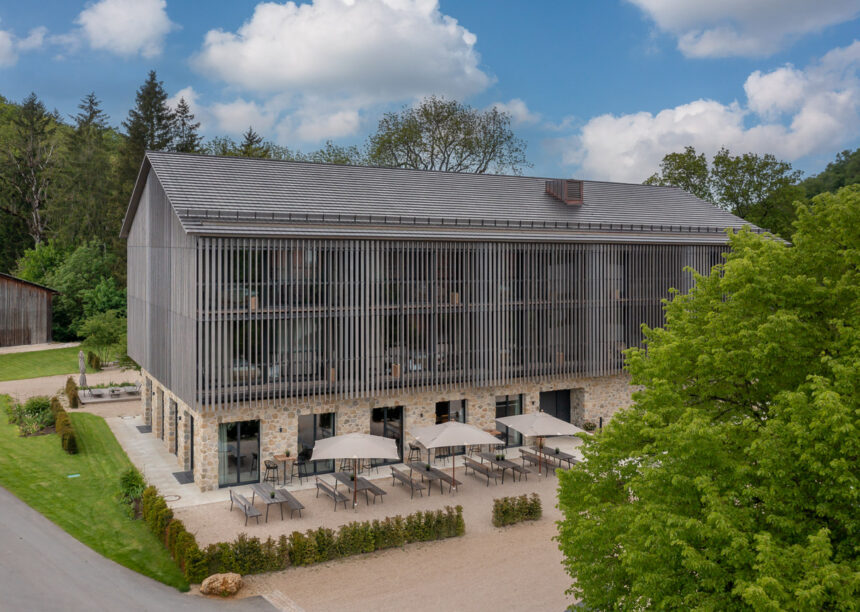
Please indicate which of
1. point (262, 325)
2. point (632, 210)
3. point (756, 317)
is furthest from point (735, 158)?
point (756, 317)

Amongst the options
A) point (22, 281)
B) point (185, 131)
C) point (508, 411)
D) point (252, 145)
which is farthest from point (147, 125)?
point (508, 411)

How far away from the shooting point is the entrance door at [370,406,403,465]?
884 inches

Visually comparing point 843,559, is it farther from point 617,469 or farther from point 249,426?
point 249,426

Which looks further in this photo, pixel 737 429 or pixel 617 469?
pixel 617 469

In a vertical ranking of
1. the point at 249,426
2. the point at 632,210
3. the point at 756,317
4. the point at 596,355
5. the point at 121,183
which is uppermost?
the point at 121,183

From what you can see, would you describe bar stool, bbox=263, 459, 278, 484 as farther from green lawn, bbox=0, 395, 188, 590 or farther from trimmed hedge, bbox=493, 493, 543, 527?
trimmed hedge, bbox=493, 493, 543, 527

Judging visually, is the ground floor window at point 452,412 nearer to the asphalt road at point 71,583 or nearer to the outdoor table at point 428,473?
the outdoor table at point 428,473

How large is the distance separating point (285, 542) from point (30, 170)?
2323 inches

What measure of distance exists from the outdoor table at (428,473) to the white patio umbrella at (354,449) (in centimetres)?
180

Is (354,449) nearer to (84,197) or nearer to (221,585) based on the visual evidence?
(221,585)

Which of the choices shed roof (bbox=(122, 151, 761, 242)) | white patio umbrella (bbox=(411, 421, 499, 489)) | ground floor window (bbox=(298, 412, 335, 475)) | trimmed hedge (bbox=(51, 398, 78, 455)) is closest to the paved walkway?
shed roof (bbox=(122, 151, 761, 242))

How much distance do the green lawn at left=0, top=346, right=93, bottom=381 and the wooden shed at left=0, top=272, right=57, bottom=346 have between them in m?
3.26

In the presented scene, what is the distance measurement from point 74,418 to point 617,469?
24960 mm

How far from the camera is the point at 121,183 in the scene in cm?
5600
